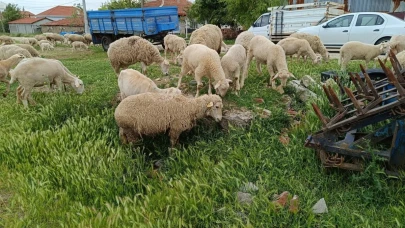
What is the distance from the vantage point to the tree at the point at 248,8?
2359cm

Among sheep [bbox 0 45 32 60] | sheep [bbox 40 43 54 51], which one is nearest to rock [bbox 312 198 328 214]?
sheep [bbox 0 45 32 60]

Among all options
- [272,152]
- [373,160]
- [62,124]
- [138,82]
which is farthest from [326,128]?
[62,124]

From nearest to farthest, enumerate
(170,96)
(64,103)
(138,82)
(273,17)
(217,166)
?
1. (217,166)
2. (170,96)
3. (138,82)
4. (64,103)
5. (273,17)

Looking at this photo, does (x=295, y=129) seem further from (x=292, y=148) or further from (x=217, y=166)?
(x=217, y=166)

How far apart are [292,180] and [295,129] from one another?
1.26 meters

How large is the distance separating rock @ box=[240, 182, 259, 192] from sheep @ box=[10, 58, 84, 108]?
5.31 metres

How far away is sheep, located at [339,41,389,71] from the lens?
28.6ft

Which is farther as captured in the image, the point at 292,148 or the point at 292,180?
the point at 292,148

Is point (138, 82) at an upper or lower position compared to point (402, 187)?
upper

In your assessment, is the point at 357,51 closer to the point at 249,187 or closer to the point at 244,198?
the point at 249,187

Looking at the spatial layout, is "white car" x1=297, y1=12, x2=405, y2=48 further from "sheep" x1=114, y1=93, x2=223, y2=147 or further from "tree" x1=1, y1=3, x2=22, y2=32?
"tree" x1=1, y1=3, x2=22, y2=32

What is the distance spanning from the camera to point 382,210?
11.6ft

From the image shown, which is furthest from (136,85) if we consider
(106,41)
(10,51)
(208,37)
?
(106,41)

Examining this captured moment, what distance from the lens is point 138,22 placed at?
59.1 feet
